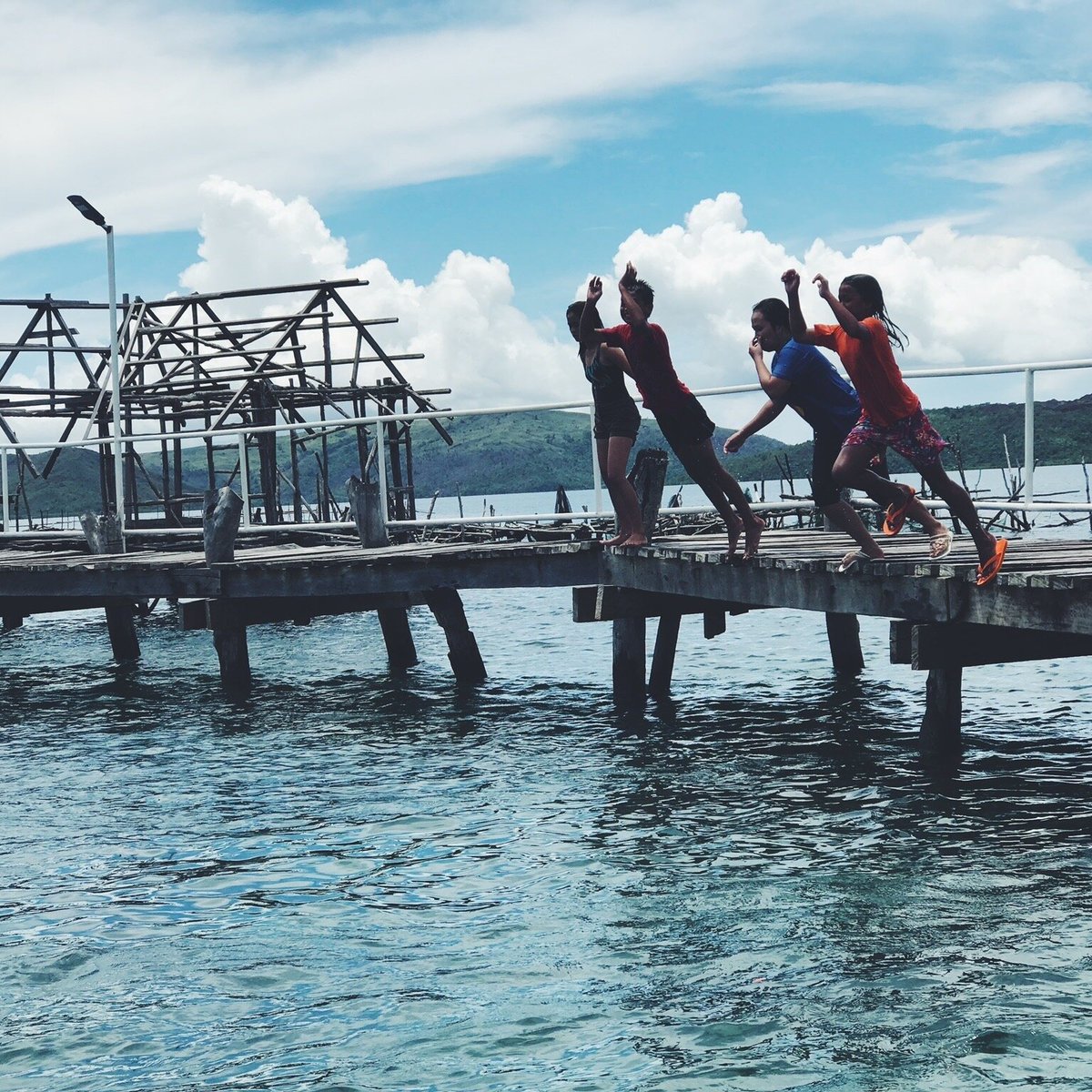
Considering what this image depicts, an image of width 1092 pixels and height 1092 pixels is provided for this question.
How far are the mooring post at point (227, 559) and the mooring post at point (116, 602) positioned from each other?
169 cm

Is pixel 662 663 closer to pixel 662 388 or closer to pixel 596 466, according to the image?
pixel 596 466

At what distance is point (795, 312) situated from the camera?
8016mm

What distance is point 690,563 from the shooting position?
10.8 meters

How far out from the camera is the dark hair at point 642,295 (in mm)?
9367

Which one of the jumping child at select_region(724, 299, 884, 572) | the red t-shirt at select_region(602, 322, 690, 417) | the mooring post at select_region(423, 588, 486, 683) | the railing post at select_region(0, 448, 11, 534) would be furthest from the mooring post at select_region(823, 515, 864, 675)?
the railing post at select_region(0, 448, 11, 534)

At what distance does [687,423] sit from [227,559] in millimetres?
5834

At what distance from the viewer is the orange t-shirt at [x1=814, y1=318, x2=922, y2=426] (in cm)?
768

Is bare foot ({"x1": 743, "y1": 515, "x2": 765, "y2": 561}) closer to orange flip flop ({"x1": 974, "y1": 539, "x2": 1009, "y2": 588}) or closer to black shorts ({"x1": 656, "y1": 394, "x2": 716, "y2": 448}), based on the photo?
black shorts ({"x1": 656, "y1": 394, "x2": 716, "y2": 448})

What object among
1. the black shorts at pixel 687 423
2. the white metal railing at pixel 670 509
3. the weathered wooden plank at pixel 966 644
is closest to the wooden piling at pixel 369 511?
the white metal railing at pixel 670 509

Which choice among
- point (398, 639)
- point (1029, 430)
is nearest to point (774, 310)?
point (1029, 430)

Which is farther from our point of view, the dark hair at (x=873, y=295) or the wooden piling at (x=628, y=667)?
the wooden piling at (x=628, y=667)

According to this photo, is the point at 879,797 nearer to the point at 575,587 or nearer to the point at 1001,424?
the point at 575,587

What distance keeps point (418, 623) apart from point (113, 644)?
25.8ft

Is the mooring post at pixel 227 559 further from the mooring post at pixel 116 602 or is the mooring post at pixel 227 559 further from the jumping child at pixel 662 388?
the jumping child at pixel 662 388
